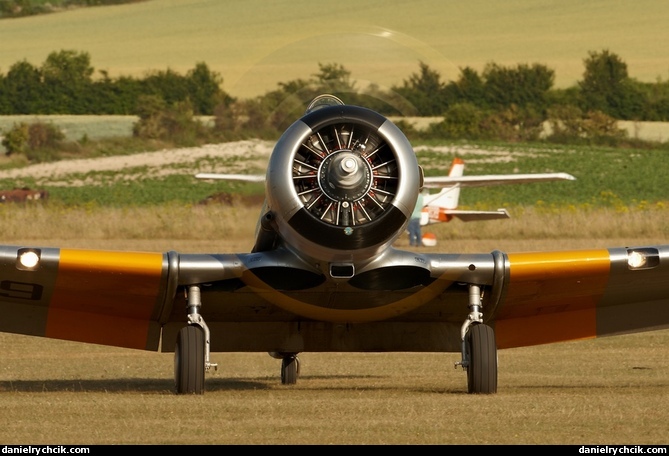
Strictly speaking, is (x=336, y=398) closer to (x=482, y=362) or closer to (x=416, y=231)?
(x=482, y=362)

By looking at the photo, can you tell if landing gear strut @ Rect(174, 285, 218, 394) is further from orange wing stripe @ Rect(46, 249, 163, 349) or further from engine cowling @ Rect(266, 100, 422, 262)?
engine cowling @ Rect(266, 100, 422, 262)

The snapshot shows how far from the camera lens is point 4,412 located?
943cm

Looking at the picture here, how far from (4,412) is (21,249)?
1718 mm

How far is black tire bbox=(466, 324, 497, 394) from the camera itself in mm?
10773

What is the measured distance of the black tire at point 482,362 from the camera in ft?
35.3

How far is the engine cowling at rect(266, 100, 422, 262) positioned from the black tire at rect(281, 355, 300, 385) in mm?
2873

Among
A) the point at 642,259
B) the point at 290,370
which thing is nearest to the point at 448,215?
the point at 290,370

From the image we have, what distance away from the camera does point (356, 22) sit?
196 ft

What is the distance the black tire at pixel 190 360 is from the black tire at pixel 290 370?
2057 millimetres

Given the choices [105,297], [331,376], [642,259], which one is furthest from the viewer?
[331,376]

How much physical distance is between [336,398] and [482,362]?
3.83 ft

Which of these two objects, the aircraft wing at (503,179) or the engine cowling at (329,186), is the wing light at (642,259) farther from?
the aircraft wing at (503,179)

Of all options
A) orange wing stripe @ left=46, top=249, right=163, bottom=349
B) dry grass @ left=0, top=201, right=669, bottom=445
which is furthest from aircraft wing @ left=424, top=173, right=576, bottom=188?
orange wing stripe @ left=46, top=249, right=163, bottom=349

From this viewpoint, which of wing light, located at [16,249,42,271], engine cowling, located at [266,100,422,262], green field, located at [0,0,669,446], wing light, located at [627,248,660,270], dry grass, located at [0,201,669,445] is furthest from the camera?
wing light, located at [627,248,660,270]
